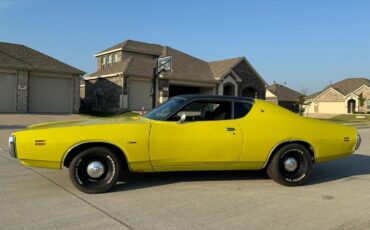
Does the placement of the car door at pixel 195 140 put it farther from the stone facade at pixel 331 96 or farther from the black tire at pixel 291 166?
the stone facade at pixel 331 96

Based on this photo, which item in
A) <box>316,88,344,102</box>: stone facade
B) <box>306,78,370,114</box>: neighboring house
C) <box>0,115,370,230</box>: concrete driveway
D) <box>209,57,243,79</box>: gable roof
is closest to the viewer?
<box>0,115,370,230</box>: concrete driveway

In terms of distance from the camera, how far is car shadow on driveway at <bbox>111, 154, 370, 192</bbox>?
6409 millimetres

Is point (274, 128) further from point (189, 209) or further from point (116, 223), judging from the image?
point (116, 223)

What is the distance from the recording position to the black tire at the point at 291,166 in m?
6.53

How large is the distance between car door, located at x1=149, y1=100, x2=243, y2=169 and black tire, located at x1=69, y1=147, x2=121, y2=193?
60cm

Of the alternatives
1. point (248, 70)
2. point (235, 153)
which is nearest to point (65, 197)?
point (235, 153)

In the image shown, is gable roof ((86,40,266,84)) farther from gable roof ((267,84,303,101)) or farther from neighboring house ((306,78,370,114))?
neighboring house ((306,78,370,114))

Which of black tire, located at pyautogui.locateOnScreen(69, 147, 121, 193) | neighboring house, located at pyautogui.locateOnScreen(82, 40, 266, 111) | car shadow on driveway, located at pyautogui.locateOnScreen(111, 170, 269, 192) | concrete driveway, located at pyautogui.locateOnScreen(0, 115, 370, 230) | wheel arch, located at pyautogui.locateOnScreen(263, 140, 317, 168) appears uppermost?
neighboring house, located at pyautogui.locateOnScreen(82, 40, 266, 111)

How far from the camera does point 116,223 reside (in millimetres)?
4438

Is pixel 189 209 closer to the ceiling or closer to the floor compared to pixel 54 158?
closer to the floor

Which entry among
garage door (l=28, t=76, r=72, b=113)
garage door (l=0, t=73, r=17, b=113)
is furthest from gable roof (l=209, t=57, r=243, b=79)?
garage door (l=0, t=73, r=17, b=113)

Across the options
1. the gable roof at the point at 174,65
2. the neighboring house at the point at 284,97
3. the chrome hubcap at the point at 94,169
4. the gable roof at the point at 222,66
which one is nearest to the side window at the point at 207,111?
the chrome hubcap at the point at 94,169

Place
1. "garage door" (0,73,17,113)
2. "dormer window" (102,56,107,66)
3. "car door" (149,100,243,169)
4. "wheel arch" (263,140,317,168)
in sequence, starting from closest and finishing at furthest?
"car door" (149,100,243,169), "wheel arch" (263,140,317,168), "garage door" (0,73,17,113), "dormer window" (102,56,107,66)

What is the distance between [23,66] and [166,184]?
22.9 meters
